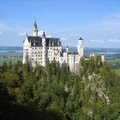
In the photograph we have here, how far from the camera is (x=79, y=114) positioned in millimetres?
104500

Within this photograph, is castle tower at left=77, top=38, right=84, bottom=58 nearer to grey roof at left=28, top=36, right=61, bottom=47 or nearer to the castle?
the castle

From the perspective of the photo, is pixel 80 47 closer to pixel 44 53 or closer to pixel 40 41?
pixel 44 53

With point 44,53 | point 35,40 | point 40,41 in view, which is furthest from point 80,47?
point 35,40

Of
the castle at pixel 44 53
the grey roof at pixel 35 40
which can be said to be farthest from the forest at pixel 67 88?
the grey roof at pixel 35 40

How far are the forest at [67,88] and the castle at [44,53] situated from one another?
107 inches

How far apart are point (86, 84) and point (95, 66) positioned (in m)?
7.36

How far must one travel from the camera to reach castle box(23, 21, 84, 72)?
123 meters

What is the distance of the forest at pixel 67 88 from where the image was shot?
101 m

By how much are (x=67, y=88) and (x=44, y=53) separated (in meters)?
14.6

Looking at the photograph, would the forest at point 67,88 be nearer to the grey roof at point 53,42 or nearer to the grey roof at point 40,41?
the grey roof at point 40,41

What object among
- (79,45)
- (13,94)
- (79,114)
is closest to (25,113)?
(13,94)

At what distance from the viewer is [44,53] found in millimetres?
124188

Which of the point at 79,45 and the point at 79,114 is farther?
the point at 79,45

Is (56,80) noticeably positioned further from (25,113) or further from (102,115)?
(25,113)
